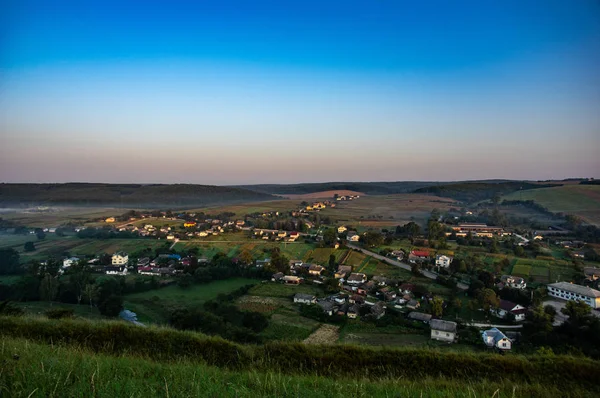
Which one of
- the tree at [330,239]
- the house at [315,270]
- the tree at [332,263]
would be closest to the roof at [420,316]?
the tree at [332,263]

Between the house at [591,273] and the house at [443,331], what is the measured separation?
10648 millimetres

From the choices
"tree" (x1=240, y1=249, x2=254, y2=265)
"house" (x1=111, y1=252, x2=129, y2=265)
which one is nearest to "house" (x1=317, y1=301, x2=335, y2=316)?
"tree" (x1=240, y1=249, x2=254, y2=265)

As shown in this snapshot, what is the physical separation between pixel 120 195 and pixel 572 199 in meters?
49.3

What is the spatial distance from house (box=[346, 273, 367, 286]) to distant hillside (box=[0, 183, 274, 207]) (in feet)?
99.6

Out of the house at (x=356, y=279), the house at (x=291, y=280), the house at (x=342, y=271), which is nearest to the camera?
the house at (x=356, y=279)

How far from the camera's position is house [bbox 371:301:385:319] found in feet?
54.1

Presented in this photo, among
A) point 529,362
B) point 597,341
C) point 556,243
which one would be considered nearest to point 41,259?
point 529,362

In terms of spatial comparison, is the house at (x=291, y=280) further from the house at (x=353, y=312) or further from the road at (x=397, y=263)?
the road at (x=397, y=263)

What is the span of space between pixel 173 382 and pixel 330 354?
3.11 m

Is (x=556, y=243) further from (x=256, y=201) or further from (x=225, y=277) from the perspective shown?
(x=256, y=201)

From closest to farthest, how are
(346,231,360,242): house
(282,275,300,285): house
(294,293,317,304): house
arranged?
(294,293,317,304): house, (282,275,300,285): house, (346,231,360,242): house

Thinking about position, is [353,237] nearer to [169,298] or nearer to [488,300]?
[488,300]

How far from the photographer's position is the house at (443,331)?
1381 centimetres

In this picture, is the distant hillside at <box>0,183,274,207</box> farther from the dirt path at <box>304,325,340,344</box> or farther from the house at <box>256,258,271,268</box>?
the dirt path at <box>304,325,340,344</box>
